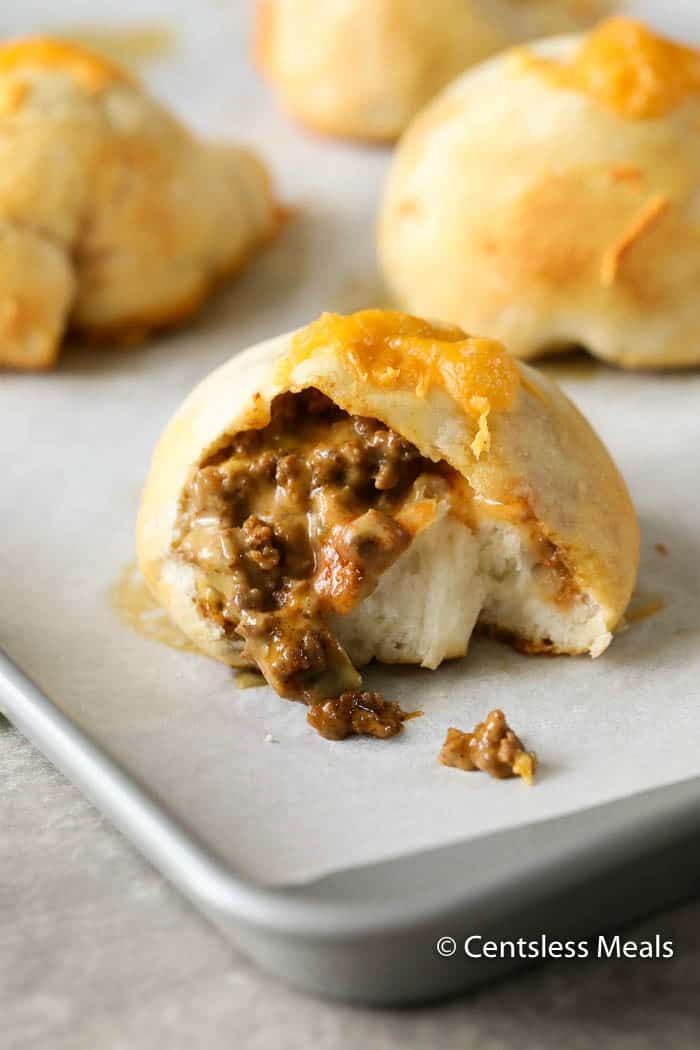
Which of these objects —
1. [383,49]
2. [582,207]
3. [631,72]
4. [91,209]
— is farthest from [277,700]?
[383,49]

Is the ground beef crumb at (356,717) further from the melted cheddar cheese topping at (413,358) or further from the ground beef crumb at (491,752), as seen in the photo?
the melted cheddar cheese topping at (413,358)

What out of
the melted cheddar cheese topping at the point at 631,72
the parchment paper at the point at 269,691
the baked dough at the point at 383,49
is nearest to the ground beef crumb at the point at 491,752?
the parchment paper at the point at 269,691

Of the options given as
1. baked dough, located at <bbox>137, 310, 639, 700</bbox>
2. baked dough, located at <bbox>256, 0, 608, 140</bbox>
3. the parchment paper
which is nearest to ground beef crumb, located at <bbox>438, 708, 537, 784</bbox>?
the parchment paper

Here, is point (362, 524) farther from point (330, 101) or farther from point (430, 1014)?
point (330, 101)

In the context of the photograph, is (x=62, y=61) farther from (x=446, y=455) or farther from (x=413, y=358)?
(x=446, y=455)

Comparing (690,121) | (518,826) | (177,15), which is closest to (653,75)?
(690,121)

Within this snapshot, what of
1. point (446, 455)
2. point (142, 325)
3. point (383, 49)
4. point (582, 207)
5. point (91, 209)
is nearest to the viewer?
point (446, 455)
